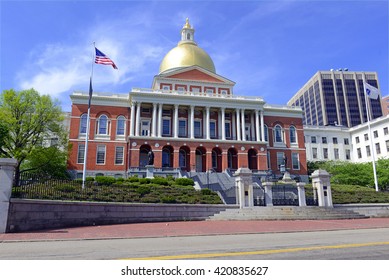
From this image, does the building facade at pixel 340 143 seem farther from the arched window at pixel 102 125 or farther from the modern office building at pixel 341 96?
the modern office building at pixel 341 96

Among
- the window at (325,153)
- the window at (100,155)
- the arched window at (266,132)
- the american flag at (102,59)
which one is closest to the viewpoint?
the american flag at (102,59)

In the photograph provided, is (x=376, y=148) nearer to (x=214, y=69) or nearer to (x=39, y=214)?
(x=214, y=69)

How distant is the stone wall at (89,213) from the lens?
1435cm

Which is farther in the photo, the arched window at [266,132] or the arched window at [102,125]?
the arched window at [266,132]

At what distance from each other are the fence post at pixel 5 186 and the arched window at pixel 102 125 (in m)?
34.1

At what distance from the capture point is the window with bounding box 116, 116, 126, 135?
159 ft

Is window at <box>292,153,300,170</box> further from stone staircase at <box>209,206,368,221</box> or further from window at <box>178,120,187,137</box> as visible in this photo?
stone staircase at <box>209,206,368,221</box>

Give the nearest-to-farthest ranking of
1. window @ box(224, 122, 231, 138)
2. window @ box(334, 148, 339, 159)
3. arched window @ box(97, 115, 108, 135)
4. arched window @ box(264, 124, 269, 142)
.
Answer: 1. arched window @ box(97, 115, 108, 135)
2. window @ box(224, 122, 231, 138)
3. arched window @ box(264, 124, 269, 142)
4. window @ box(334, 148, 339, 159)

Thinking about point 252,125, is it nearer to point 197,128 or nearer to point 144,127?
point 197,128

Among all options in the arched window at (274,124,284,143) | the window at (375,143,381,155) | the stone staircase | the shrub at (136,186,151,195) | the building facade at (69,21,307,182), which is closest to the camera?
the stone staircase

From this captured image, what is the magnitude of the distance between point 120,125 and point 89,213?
33.0m

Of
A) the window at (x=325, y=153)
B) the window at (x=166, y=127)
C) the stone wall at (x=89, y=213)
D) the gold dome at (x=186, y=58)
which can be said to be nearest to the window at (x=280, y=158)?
the window at (x=166, y=127)

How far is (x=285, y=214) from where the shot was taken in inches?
825

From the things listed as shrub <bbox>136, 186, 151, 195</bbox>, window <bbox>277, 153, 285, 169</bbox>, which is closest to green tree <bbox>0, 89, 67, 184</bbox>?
shrub <bbox>136, 186, 151, 195</bbox>
